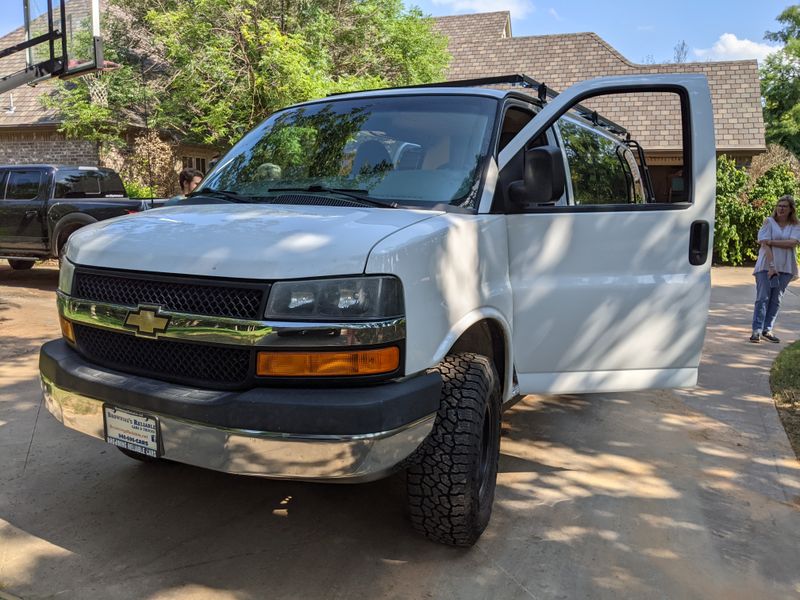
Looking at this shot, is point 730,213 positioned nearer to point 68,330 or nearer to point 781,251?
point 781,251

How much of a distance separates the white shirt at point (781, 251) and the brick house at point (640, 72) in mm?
10559

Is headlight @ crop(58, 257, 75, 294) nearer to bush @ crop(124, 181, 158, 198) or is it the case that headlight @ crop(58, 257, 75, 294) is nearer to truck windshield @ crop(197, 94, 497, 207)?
truck windshield @ crop(197, 94, 497, 207)

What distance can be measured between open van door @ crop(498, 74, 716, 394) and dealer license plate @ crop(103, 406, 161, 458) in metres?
1.86

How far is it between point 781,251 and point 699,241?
17.0 ft

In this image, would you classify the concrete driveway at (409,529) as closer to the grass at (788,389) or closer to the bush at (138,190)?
the grass at (788,389)

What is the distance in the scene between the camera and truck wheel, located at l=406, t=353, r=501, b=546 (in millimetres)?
2881

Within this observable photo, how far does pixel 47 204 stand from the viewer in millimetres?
11180

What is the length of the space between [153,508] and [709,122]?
3600mm

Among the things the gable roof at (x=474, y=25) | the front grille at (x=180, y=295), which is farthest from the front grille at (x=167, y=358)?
the gable roof at (x=474, y=25)

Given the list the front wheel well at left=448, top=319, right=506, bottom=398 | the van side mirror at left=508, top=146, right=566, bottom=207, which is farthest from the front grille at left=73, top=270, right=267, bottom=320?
the van side mirror at left=508, top=146, right=566, bottom=207

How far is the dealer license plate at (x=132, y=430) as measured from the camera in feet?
8.81

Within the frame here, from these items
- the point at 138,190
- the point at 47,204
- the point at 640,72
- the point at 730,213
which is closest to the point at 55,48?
the point at 47,204

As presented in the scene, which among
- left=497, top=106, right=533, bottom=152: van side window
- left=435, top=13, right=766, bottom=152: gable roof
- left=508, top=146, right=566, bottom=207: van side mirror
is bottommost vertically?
left=508, top=146, right=566, bottom=207: van side mirror

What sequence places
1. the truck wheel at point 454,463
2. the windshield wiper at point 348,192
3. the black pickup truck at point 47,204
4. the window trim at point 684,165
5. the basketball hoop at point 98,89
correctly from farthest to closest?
1. the basketball hoop at point 98,89
2. the black pickup truck at point 47,204
3. the window trim at point 684,165
4. the windshield wiper at point 348,192
5. the truck wheel at point 454,463
